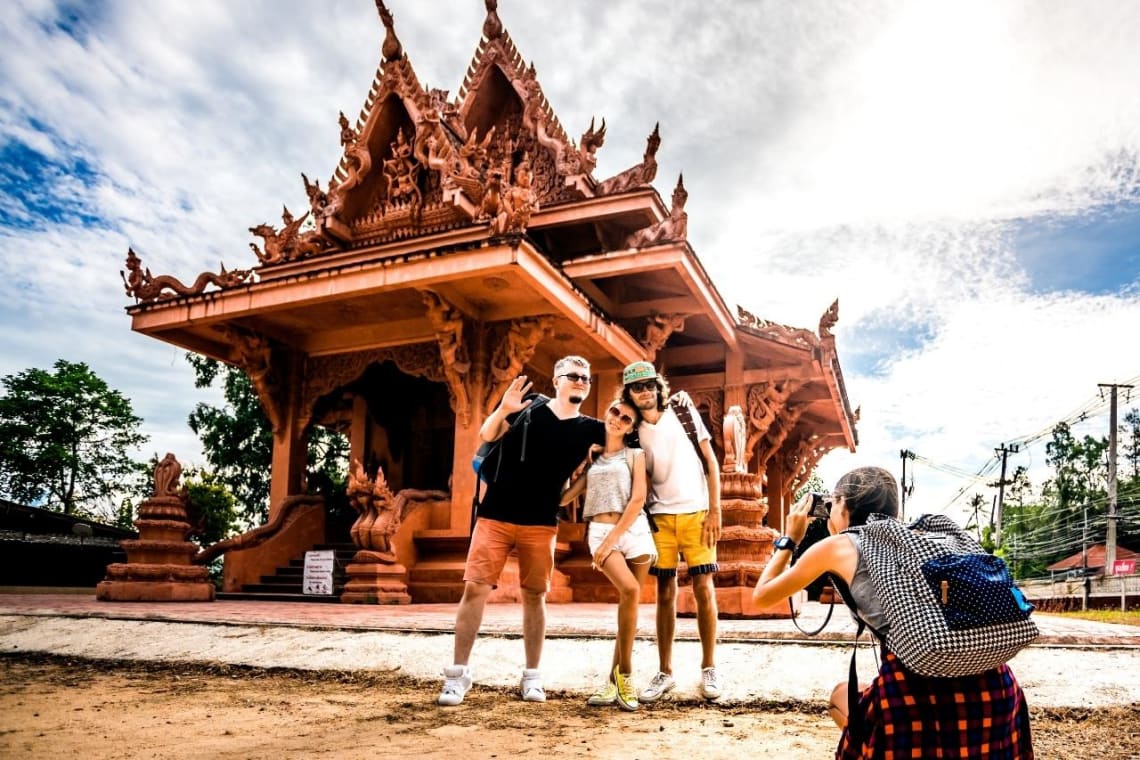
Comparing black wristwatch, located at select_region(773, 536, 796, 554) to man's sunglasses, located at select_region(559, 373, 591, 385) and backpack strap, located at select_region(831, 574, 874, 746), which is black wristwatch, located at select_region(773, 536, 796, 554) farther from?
man's sunglasses, located at select_region(559, 373, 591, 385)

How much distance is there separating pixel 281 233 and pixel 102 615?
6302mm

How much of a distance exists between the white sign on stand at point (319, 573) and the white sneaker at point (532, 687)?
19.2 ft

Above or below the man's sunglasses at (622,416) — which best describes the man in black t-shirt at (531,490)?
below

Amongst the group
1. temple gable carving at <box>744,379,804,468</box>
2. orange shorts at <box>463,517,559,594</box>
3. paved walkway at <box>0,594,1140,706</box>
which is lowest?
paved walkway at <box>0,594,1140,706</box>

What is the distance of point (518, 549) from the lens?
390 cm

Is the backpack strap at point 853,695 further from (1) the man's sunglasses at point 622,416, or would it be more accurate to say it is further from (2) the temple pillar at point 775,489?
(2) the temple pillar at point 775,489

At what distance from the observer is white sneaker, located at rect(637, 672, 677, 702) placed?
373 cm

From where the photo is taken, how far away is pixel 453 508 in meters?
9.32

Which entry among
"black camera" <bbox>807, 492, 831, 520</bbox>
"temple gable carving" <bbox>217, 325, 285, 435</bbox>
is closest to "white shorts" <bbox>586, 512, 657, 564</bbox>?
"black camera" <bbox>807, 492, 831, 520</bbox>

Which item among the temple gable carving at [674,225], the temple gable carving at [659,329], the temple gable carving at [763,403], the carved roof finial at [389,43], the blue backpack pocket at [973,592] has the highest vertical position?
the carved roof finial at [389,43]

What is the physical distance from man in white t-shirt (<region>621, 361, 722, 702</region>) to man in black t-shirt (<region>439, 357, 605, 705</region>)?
25cm

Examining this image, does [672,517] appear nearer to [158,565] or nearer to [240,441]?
[158,565]

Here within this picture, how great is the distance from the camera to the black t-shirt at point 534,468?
383 cm

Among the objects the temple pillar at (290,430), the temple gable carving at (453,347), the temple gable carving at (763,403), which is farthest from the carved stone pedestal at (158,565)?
the temple gable carving at (763,403)
